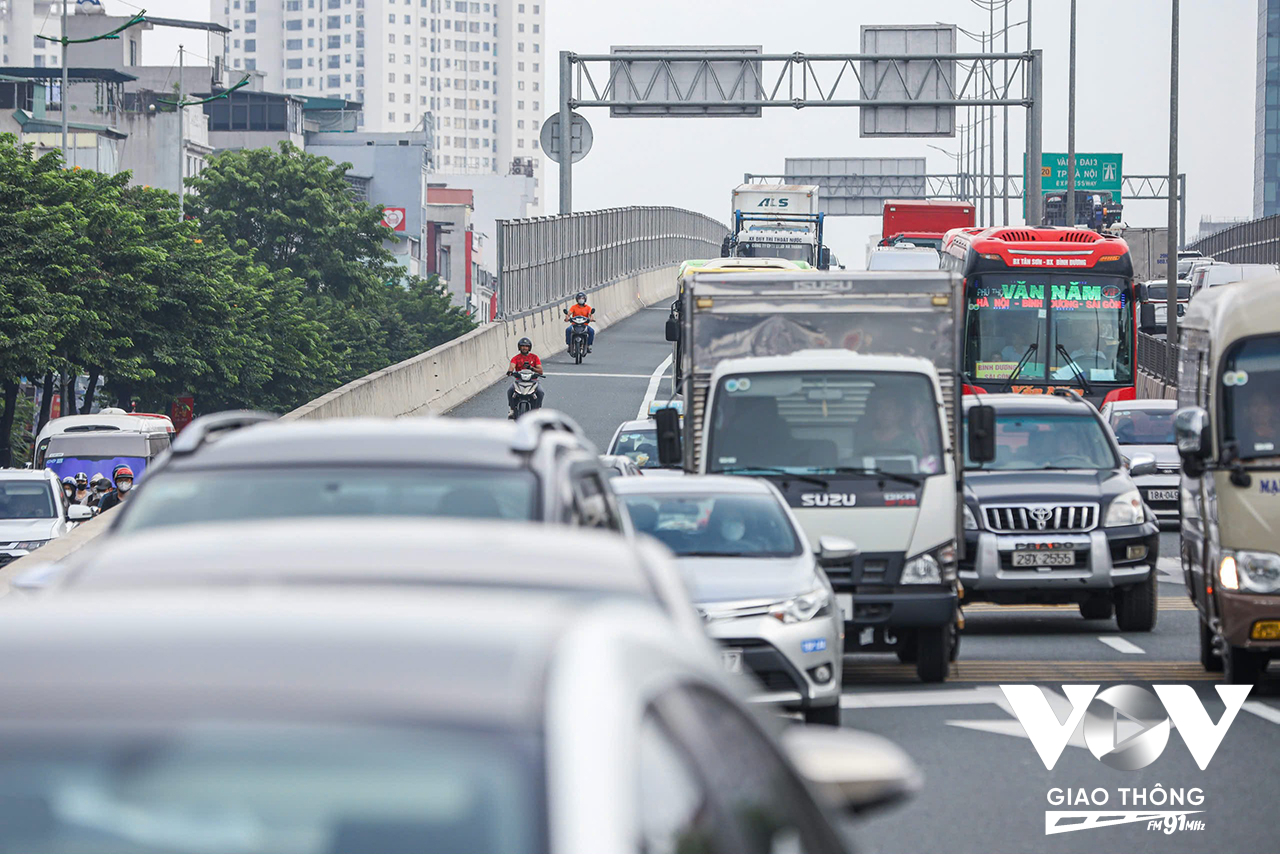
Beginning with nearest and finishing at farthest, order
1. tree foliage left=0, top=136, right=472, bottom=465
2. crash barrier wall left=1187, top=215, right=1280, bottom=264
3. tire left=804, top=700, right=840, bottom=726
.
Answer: tire left=804, top=700, right=840, bottom=726
tree foliage left=0, top=136, right=472, bottom=465
crash barrier wall left=1187, top=215, right=1280, bottom=264

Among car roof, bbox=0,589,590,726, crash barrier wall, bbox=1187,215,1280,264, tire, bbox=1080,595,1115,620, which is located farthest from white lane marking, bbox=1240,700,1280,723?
crash barrier wall, bbox=1187,215,1280,264

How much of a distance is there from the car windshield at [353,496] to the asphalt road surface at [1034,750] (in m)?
1.83

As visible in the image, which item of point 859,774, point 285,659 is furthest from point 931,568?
point 285,659

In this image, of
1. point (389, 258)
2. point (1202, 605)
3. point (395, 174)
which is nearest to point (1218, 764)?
point (1202, 605)

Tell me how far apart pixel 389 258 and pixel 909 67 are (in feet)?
110

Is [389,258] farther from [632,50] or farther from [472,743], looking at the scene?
[472,743]

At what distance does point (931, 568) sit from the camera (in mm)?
13562

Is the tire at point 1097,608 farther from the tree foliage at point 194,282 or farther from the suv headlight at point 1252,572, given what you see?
the tree foliage at point 194,282

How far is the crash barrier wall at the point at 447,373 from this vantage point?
32188 millimetres

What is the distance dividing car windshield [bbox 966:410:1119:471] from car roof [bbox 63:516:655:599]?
45.0 feet

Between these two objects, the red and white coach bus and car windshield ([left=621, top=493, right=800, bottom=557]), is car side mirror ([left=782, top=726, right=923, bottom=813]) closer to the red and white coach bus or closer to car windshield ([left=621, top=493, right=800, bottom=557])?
car windshield ([left=621, top=493, right=800, bottom=557])

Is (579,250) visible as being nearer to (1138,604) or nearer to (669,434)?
(1138,604)

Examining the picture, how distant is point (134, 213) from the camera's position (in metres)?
53.8

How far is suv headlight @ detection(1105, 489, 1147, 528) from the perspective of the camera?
16.1 m
